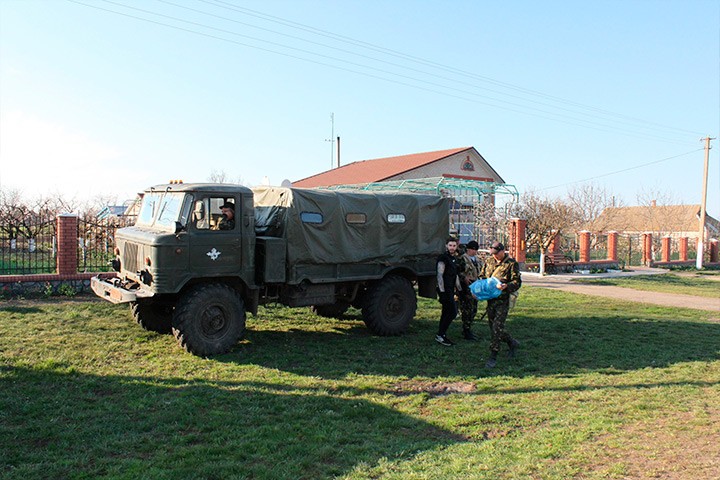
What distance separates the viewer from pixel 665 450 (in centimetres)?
475

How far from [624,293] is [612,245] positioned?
10735mm

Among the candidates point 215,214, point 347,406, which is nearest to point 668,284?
point 215,214

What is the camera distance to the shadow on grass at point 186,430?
4.29 meters

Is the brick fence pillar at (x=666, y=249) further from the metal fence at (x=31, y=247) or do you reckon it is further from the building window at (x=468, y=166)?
the metal fence at (x=31, y=247)

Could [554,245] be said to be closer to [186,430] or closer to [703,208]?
[703,208]

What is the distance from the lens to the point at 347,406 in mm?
5820

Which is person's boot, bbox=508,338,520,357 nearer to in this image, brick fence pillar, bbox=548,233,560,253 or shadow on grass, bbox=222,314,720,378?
shadow on grass, bbox=222,314,720,378

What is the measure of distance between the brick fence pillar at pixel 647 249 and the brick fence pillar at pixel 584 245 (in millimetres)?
7144

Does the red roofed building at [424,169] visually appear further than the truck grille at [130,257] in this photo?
Yes

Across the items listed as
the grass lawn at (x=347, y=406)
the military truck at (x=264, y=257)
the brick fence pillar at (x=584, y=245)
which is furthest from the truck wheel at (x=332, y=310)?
the brick fence pillar at (x=584, y=245)

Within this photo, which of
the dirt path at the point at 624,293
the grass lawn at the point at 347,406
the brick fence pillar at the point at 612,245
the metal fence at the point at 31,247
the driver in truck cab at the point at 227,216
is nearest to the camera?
the grass lawn at the point at 347,406

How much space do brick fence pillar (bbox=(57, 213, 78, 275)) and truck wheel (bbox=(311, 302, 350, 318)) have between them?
582 cm

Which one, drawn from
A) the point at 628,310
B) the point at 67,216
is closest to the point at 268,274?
the point at 67,216

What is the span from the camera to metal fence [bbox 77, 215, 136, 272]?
13.4 meters
